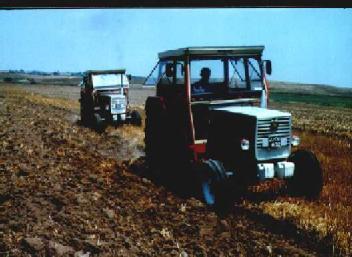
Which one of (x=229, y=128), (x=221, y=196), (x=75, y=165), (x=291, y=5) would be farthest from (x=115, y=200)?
(x=291, y=5)

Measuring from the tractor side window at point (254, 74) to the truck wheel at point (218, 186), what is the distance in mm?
2021

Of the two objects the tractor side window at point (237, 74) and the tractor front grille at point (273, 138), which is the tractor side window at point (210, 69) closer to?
the tractor side window at point (237, 74)

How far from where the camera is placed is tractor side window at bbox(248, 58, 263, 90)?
324 inches

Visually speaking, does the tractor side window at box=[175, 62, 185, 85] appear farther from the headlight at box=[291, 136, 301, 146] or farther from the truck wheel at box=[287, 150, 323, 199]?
the truck wheel at box=[287, 150, 323, 199]

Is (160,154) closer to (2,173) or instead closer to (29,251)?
(2,173)

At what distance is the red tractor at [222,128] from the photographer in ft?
22.5

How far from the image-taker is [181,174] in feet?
29.0

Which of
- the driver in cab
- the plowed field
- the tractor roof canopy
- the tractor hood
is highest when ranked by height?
the tractor roof canopy

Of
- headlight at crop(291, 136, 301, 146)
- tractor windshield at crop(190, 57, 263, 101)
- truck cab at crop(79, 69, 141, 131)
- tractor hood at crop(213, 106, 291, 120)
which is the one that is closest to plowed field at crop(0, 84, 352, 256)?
headlight at crop(291, 136, 301, 146)

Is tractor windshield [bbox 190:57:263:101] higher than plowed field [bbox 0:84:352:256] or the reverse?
higher

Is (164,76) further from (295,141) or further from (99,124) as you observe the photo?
(99,124)

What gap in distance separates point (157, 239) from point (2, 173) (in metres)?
4.21

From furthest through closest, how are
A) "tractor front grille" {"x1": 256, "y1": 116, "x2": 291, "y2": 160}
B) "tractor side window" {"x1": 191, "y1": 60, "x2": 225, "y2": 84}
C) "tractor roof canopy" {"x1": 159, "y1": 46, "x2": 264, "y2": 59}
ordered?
"tractor side window" {"x1": 191, "y1": 60, "x2": 225, "y2": 84}, "tractor roof canopy" {"x1": 159, "y1": 46, "x2": 264, "y2": 59}, "tractor front grille" {"x1": 256, "y1": 116, "x2": 291, "y2": 160}

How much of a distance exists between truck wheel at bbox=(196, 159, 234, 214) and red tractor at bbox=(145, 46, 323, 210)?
2 centimetres
